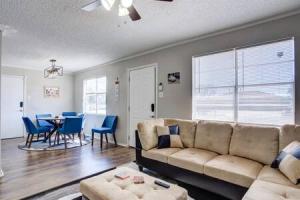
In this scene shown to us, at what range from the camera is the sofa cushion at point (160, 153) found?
2.76 metres

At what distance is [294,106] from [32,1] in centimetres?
360

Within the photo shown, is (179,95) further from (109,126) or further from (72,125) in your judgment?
(72,125)

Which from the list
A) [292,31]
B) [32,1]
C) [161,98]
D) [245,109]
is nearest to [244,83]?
[245,109]

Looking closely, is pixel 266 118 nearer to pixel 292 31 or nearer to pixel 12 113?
pixel 292 31

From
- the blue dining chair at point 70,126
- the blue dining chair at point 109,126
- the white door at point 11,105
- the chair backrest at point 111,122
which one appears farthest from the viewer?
the white door at point 11,105

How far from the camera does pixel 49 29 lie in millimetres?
3043

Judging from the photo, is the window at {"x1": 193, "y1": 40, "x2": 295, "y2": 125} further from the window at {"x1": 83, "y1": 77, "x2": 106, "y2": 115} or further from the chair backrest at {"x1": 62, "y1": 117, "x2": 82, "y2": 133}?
the window at {"x1": 83, "y1": 77, "x2": 106, "y2": 115}

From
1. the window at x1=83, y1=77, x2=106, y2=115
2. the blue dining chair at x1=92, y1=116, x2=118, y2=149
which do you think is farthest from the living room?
the window at x1=83, y1=77, x2=106, y2=115

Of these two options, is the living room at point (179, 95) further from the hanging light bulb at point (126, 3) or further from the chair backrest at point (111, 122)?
the chair backrest at point (111, 122)

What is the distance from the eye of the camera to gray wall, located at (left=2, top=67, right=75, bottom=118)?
624 centimetres

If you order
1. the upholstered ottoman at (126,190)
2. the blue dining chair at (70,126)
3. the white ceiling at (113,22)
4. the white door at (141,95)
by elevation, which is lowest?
the upholstered ottoman at (126,190)

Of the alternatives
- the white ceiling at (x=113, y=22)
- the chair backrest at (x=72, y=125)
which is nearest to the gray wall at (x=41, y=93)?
the white ceiling at (x=113, y=22)

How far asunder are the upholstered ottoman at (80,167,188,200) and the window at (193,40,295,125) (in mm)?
1852

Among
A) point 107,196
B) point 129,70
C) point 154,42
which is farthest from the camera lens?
point 129,70
